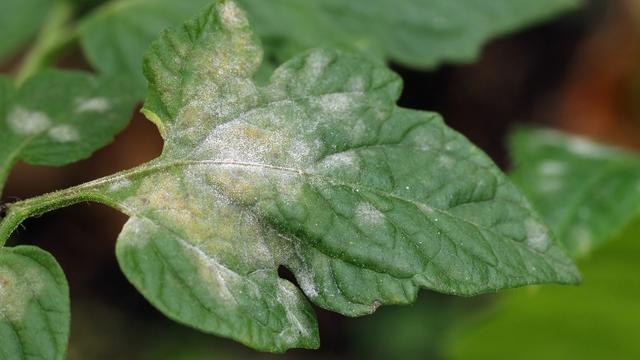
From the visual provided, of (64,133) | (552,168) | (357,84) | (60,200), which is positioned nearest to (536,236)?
(357,84)

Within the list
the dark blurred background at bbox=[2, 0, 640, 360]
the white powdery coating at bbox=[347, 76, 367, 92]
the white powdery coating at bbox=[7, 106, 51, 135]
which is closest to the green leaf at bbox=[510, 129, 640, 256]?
the white powdery coating at bbox=[347, 76, 367, 92]

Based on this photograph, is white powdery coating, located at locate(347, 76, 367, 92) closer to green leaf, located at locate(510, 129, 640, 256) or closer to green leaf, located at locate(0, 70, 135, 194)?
green leaf, located at locate(0, 70, 135, 194)

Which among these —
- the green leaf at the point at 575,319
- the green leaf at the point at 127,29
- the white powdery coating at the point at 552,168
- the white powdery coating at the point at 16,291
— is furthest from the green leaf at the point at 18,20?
the green leaf at the point at 575,319

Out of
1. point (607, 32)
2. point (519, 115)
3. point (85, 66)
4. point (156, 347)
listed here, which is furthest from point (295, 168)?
point (607, 32)

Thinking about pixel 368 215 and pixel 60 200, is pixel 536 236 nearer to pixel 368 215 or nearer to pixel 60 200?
pixel 368 215

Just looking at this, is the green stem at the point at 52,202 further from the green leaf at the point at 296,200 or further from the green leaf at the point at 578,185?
the green leaf at the point at 578,185

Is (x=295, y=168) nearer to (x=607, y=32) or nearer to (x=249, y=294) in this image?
(x=249, y=294)
